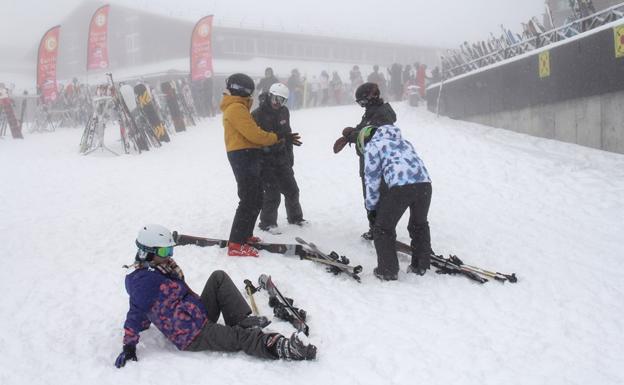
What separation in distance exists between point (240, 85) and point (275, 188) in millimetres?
1518

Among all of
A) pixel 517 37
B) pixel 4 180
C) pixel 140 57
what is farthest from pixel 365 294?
pixel 140 57

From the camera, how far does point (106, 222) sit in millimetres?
7242

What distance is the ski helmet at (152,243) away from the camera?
142 inches

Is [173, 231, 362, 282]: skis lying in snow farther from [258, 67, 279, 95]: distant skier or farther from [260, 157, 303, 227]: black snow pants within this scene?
[258, 67, 279, 95]: distant skier

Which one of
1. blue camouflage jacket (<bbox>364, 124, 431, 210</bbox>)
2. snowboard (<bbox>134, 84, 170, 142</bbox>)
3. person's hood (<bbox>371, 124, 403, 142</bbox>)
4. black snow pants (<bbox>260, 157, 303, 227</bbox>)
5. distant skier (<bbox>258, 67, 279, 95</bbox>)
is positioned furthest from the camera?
distant skier (<bbox>258, 67, 279, 95</bbox>)

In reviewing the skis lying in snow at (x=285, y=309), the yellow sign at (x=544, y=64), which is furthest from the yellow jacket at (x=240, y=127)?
the yellow sign at (x=544, y=64)

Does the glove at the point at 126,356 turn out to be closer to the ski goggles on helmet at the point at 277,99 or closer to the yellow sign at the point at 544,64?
the ski goggles on helmet at the point at 277,99

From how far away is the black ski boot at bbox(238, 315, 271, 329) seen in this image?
3.74 m

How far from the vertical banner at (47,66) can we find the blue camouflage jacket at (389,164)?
61.2 ft

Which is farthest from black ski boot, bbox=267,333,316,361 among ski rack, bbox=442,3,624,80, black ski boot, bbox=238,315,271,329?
ski rack, bbox=442,3,624,80

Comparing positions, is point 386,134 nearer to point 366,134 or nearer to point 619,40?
point 366,134

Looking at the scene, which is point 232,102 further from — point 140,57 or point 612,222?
point 140,57

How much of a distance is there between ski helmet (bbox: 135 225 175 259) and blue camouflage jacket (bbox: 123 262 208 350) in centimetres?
13

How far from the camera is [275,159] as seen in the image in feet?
19.8
